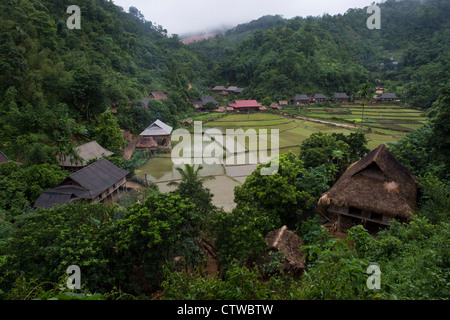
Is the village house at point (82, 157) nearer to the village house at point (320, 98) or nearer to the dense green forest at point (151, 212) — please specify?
the dense green forest at point (151, 212)

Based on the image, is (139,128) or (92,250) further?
(139,128)

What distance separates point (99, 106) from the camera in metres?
28.3

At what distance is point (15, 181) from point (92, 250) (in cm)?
979

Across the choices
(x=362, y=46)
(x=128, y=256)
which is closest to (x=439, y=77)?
(x=362, y=46)

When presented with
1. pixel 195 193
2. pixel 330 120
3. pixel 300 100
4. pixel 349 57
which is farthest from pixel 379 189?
pixel 349 57

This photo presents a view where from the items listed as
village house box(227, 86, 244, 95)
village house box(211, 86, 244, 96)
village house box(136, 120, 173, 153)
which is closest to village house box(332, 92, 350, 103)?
village house box(227, 86, 244, 95)

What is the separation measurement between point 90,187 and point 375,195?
52.0 feet

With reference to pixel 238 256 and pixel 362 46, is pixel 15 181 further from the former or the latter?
pixel 362 46

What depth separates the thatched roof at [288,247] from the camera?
1022 centimetres

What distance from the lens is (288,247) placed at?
10836 millimetres

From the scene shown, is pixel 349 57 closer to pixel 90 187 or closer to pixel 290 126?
pixel 290 126

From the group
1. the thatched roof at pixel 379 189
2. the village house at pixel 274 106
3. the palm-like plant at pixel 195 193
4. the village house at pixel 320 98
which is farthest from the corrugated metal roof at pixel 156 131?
the village house at pixel 320 98

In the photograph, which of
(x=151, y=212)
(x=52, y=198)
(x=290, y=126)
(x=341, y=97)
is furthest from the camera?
(x=341, y=97)
